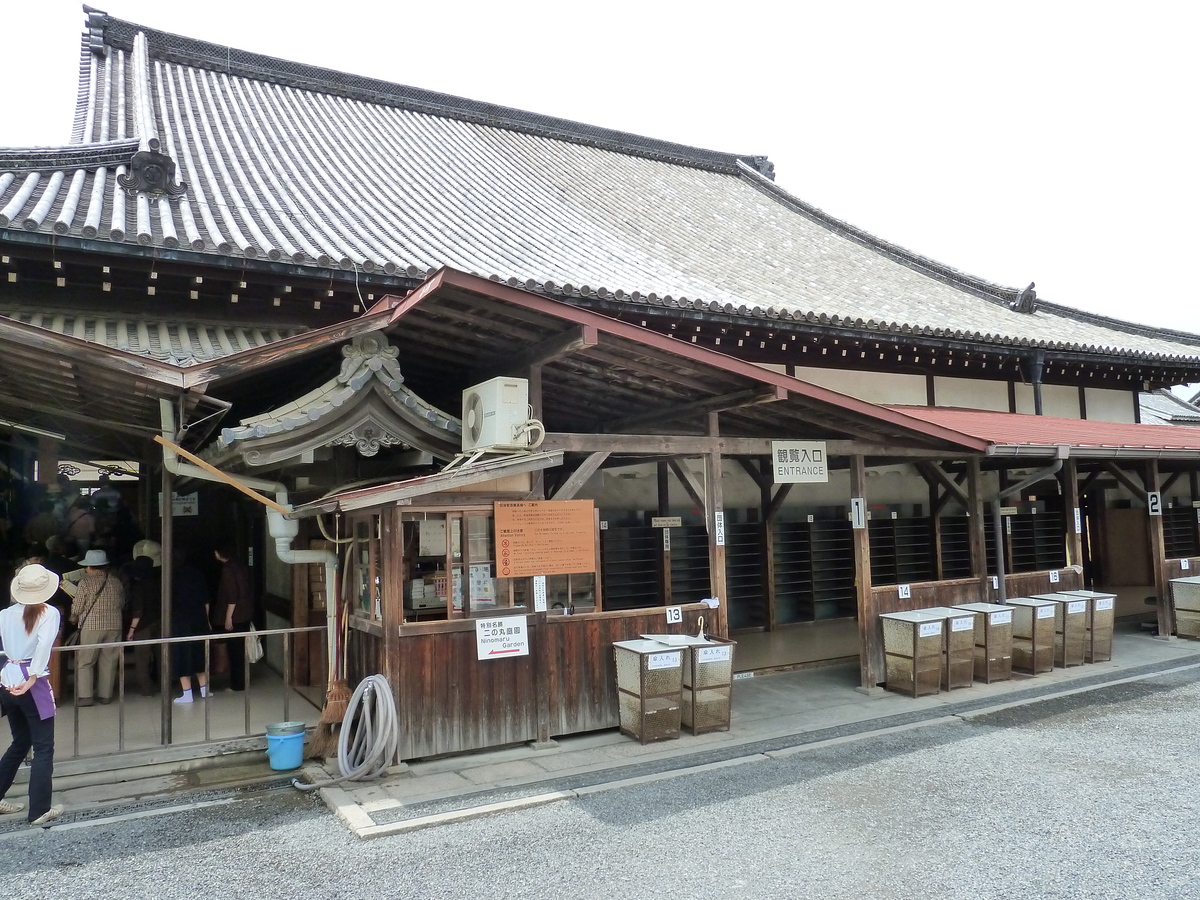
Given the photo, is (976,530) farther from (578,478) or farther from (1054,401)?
(578,478)

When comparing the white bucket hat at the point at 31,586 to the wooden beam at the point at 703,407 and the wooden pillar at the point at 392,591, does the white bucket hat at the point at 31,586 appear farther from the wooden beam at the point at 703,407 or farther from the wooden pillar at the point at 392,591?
the wooden beam at the point at 703,407

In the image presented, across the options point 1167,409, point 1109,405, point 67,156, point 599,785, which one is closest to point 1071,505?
point 1109,405

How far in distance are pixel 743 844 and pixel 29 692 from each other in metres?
4.59

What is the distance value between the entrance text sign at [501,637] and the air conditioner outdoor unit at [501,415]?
1399mm

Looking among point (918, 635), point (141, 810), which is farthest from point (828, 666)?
point (141, 810)

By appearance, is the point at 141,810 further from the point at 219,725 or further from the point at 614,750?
the point at 614,750

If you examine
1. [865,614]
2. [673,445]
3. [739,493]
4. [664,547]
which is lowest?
[865,614]

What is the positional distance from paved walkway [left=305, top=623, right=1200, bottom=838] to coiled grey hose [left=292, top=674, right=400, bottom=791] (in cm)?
10

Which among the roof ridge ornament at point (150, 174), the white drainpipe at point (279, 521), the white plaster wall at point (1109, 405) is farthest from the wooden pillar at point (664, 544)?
the white plaster wall at point (1109, 405)

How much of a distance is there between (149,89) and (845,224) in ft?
43.3

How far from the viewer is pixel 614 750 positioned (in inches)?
259

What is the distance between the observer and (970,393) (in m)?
12.1

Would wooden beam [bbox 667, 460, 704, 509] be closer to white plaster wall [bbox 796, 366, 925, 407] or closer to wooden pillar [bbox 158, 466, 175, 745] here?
white plaster wall [bbox 796, 366, 925, 407]

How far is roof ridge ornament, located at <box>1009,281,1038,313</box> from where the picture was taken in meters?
14.3
